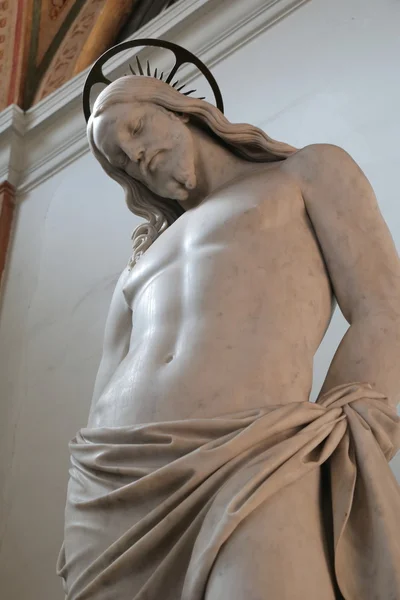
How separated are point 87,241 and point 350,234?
259 centimetres

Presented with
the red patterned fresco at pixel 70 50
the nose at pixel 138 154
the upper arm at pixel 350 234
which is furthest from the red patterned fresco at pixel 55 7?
the upper arm at pixel 350 234

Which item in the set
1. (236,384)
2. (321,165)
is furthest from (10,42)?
(236,384)

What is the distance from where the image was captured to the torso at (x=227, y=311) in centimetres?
201

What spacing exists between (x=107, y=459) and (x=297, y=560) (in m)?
0.49

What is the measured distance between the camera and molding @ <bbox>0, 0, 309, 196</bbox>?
479cm

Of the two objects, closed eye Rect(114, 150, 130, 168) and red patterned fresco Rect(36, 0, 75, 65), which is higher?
red patterned fresco Rect(36, 0, 75, 65)

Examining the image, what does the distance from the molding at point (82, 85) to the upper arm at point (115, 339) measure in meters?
2.46

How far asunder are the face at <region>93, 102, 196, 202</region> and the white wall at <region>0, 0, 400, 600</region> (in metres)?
1.03

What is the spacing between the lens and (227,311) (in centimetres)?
215

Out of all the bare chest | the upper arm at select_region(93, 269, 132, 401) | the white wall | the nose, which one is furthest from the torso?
the white wall

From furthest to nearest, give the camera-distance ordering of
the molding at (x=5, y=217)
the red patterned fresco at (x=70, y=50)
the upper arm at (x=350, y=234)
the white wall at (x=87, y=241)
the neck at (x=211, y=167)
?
1. the red patterned fresco at (x=70, y=50)
2. the molding at (x=5, y=217)
3. the white wall at (x=87, y=241)
4. the neck at (x=211, y=167)
5. the upper arm at (x=350, y=234)

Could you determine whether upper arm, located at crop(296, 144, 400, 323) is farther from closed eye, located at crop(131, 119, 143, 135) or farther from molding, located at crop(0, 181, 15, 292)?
molding, located at crop(0, 181, 15, 292)

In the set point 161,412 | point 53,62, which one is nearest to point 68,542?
point 161,412

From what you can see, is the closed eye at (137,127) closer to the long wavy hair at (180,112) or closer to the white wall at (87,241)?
the long wavy hair at (180,112)
